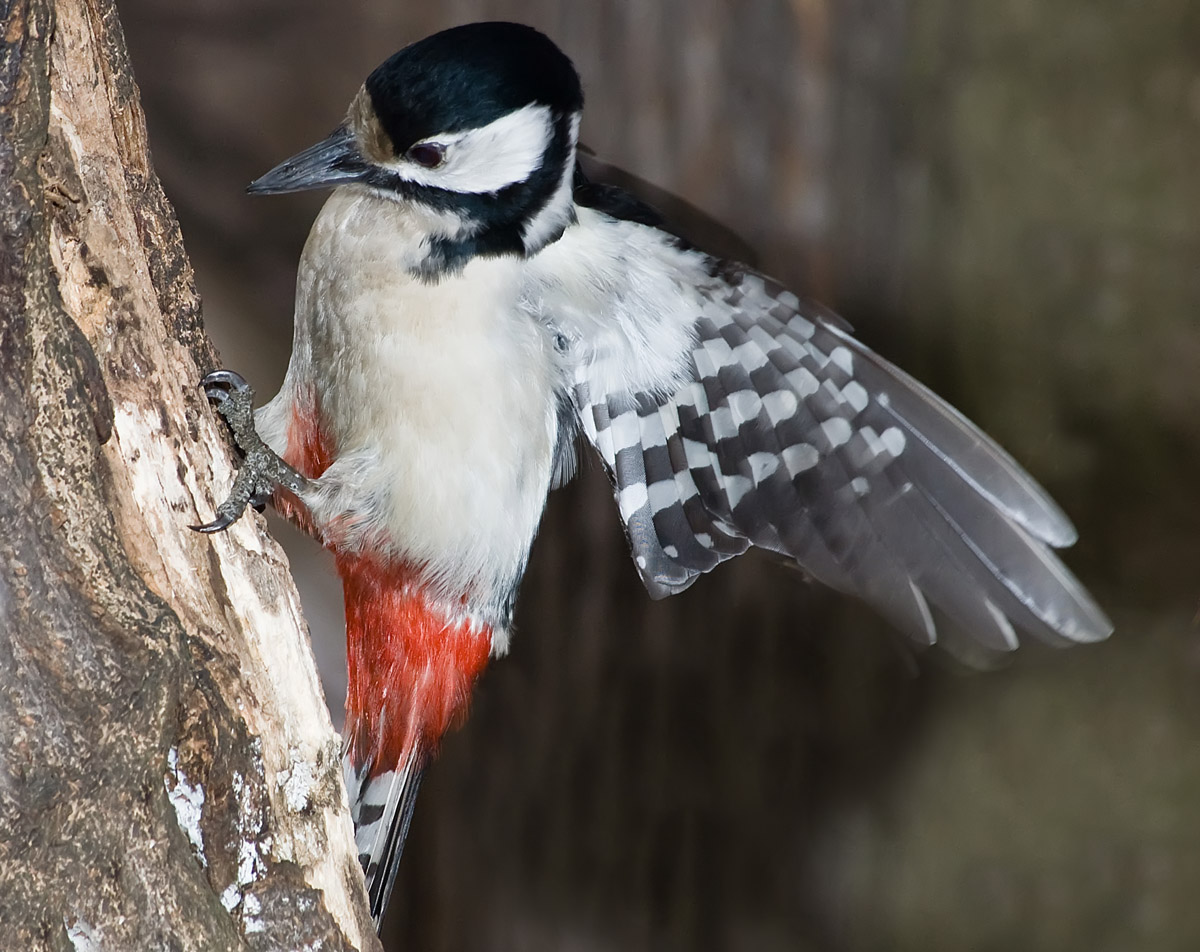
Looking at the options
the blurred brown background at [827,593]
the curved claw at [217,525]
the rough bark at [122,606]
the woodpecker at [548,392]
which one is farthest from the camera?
the blurred brown background at [827,593]

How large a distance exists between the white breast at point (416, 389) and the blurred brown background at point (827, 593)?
17 cm

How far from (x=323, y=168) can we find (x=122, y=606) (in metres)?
0.40

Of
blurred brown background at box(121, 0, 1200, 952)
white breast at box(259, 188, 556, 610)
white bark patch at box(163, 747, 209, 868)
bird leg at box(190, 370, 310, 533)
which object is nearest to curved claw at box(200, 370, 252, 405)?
bird leg at box(190, 370, 310, 533)

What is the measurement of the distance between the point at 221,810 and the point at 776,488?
1.43 feet

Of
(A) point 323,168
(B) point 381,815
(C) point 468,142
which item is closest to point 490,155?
(C) point 468,142

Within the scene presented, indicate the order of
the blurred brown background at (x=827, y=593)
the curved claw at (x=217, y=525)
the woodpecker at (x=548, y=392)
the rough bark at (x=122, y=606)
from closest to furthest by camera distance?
1. the rough bark at (x=122, y=606)
2. the curved claw at (x=217, y=525)
3. the woodpecker at (x=548, y=392)
4. the blurred brown background at (x=827, y=593)

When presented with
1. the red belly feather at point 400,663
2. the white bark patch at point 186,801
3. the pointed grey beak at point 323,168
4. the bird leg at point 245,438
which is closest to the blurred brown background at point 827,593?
the red belly feather at point 400,663

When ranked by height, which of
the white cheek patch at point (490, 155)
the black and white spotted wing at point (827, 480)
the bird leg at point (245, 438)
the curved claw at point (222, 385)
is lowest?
the black and white spotted wing at point (827, 480)

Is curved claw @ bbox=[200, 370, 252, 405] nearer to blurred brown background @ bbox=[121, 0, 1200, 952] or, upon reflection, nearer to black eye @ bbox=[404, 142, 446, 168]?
black eye @ bbox=[404, 142, 446, 168]

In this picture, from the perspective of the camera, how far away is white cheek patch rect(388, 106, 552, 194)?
32.3 inches

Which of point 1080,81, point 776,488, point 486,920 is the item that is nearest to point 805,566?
point 776,488

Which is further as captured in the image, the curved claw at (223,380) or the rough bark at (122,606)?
the curved claw at (223,380)

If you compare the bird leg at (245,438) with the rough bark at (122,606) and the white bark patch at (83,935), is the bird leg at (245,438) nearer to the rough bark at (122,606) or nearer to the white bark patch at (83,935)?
the rough bark at (122,606)

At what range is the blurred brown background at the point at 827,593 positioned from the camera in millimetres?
944
